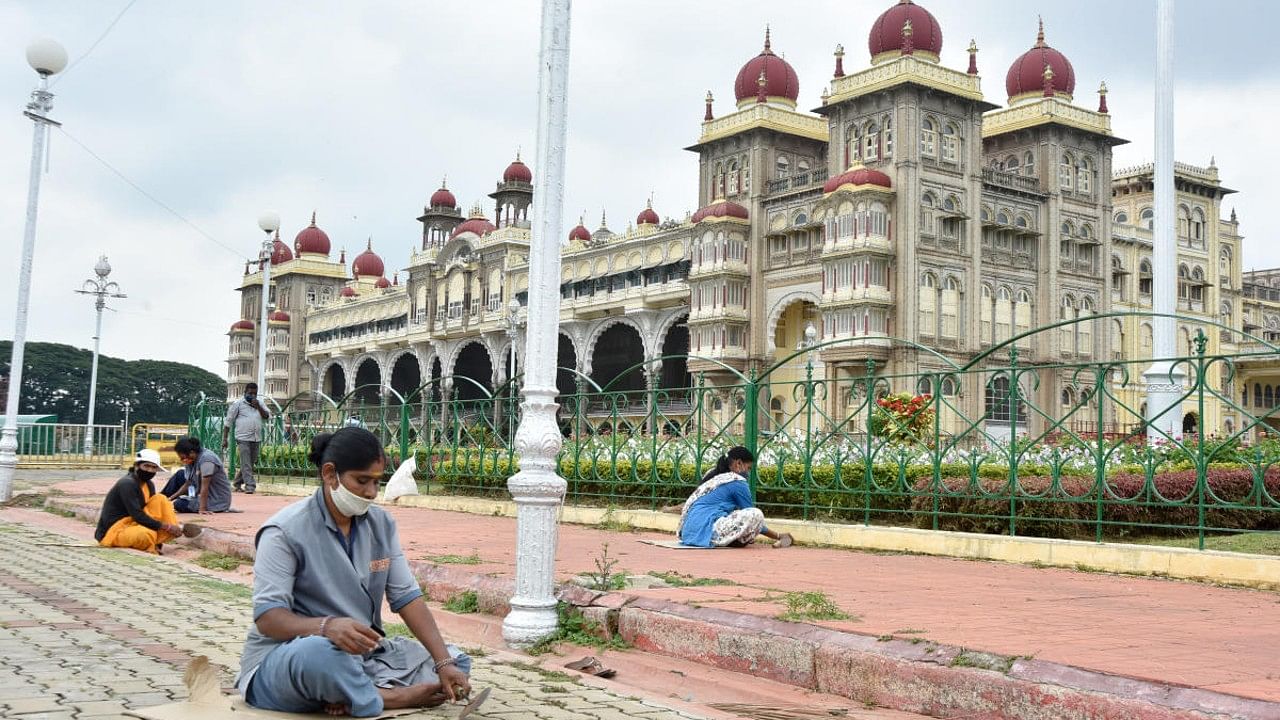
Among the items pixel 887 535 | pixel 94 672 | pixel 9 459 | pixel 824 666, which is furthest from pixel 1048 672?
pixel 9 459

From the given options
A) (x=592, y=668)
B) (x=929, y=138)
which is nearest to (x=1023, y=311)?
(x=929, y=138)

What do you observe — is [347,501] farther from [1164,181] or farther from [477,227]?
[477,227]

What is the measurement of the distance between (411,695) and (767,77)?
37680 mm

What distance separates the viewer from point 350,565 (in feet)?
12.2

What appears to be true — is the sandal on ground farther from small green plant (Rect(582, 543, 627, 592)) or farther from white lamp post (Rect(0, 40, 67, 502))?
white lamp post (Rect(0, 40, 67, 502))

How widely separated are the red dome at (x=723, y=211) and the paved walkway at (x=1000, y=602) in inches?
1151

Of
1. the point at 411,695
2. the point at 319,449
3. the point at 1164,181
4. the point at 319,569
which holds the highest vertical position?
the point at 1164,181

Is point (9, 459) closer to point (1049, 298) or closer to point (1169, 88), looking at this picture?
point (1169, 88)

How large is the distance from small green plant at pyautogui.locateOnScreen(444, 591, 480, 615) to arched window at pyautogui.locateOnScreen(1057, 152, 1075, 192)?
116ft

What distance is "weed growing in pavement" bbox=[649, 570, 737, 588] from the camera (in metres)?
6.26

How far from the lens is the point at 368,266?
233 feet

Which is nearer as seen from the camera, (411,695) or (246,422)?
(411,695)

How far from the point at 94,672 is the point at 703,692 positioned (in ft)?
7.42

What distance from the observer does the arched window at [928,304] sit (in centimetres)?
3425
